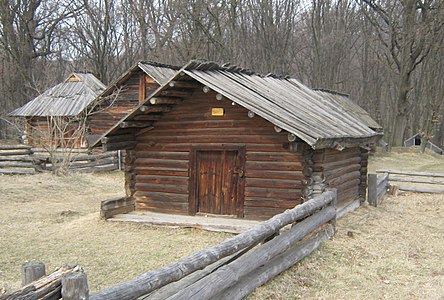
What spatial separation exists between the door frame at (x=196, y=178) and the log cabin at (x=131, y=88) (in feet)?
32.9

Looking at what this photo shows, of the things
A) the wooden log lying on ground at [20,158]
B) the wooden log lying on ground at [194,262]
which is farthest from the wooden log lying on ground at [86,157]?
the wooden log lying on ground at [194,262]

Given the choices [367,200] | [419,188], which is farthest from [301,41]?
[367,200]

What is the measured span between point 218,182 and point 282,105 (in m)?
2.44

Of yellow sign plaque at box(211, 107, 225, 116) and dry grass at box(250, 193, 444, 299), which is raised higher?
yellow sign plaque at box(211, 107, 225, 116)

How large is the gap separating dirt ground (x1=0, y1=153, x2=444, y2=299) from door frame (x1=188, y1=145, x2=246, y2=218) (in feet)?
3.84

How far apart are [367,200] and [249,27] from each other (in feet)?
78.8

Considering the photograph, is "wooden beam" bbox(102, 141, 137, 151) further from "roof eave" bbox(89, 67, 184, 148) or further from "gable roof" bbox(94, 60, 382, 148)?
"gable roof" bbox(94, 60, 382, 148)

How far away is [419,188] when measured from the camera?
58.7 feet

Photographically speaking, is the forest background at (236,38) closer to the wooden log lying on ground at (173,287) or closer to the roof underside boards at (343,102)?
the roof underside boards at (343,102)

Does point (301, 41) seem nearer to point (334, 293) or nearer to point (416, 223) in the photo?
point (416, 223)

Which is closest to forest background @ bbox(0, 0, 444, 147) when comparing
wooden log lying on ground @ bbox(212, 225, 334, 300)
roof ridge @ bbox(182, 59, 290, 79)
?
roof ridge @ bbox(182, 59, 290, 79)

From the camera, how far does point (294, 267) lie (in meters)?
8.12

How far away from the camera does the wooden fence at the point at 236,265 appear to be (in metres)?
4.86

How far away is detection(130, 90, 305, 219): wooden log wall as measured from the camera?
1114 centimetres
